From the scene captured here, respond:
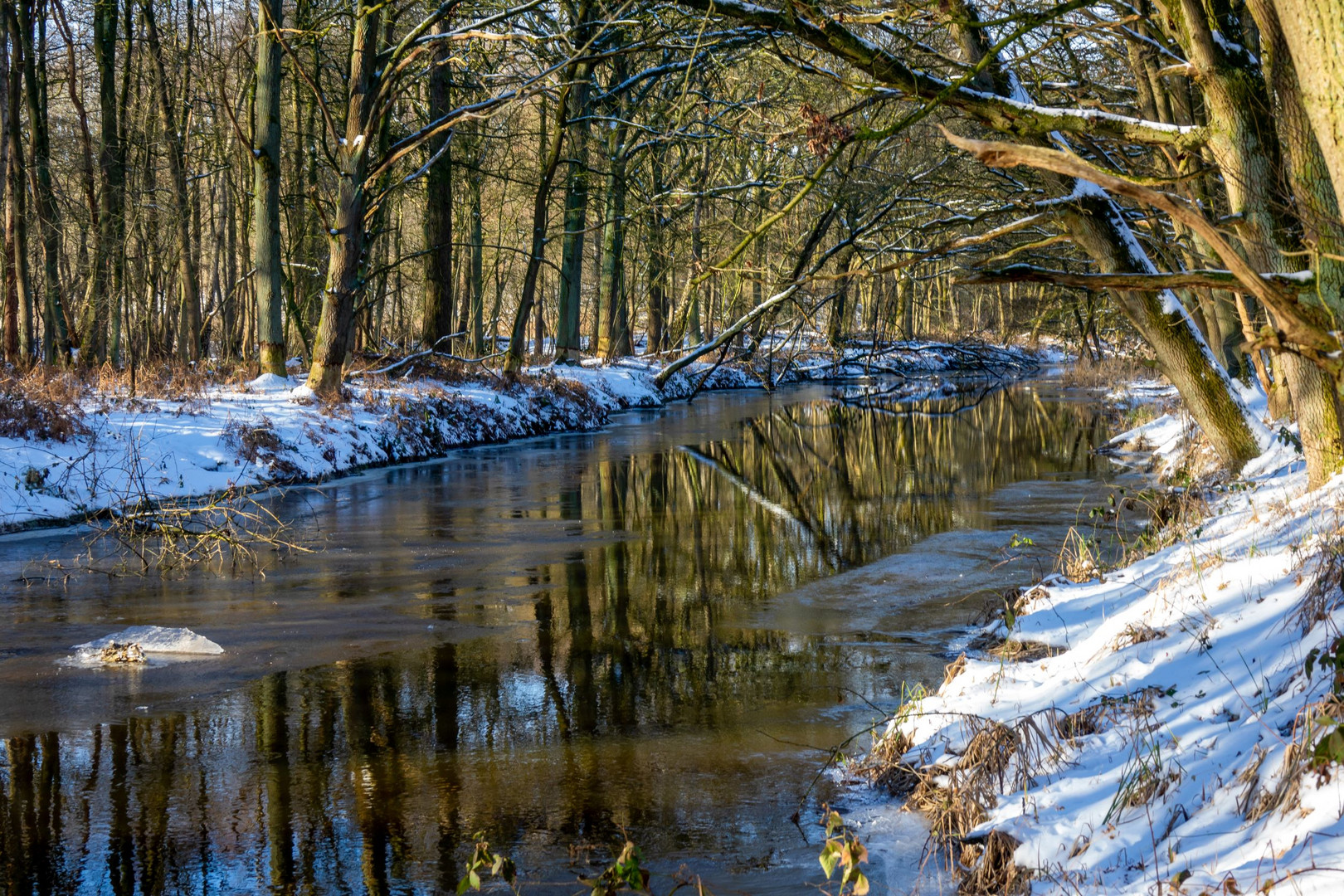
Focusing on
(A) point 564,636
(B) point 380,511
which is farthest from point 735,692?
(B) point 380,511

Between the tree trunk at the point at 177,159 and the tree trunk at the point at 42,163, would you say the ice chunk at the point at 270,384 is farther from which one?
the tree trunk at the point at 42,163

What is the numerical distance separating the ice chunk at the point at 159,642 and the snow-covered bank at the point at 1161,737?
4.51m

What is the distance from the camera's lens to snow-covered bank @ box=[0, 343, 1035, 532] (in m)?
11.6

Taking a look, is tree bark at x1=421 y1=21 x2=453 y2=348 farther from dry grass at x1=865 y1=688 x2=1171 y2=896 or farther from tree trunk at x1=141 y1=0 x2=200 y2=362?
dry grass at x1=865 y1=688 x2=1171 y2=896

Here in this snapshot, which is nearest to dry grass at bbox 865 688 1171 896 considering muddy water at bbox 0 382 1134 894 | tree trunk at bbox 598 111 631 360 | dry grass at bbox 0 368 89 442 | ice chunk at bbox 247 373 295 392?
muddy water at bbox 0 382 1134 894

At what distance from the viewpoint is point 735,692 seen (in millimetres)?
6465

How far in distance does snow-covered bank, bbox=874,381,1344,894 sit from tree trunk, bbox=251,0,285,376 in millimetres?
14023

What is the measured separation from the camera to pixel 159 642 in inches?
287

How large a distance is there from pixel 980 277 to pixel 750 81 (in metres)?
13.1

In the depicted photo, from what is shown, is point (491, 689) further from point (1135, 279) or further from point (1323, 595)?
point (1323, 595)

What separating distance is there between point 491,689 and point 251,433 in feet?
28.1

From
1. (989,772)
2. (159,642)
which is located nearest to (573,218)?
(159,642)

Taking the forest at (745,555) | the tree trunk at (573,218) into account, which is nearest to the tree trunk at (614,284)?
the tree trunk at (573,218)

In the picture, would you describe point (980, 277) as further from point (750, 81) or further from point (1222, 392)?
point (750, 81)
